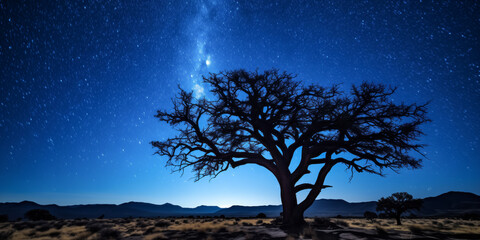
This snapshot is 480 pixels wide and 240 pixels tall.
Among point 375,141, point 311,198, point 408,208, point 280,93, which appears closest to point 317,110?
point 280,93

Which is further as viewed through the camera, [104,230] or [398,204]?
[398,204]

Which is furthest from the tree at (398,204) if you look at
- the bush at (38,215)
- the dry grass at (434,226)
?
the bush at (38,215)

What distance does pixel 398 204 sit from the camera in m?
29.6

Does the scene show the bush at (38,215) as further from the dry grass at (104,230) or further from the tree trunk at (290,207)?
the tree trunk at (290,207)

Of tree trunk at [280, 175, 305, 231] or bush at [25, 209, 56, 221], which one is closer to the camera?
tree trunk at [280, 175, 305, 231]

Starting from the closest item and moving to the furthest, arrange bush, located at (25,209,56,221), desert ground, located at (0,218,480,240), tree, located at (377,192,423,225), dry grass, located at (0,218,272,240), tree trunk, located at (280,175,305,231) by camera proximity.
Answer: desert ground, located at (0,218,480,240) < dry grass, located at (0,218,272,240) < tree trunk, located at (280,175,305,231) < tree, located at (377,192,423,225) < bush, located at (25,209,56,221)

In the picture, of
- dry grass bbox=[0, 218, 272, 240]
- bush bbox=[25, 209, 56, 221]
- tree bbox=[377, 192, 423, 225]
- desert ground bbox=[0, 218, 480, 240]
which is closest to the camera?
desert ground bbox=[0, 218, 480, 240]

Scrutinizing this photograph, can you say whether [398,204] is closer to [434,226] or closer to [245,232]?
[434,226]

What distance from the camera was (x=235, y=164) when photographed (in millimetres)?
13391

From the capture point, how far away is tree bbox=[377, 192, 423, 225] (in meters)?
29.2

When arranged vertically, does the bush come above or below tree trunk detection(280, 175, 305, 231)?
below

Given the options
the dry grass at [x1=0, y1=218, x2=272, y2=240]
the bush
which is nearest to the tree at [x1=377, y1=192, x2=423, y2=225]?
the dry grass at [x1=0, y1=218, x2=272, y2=240]

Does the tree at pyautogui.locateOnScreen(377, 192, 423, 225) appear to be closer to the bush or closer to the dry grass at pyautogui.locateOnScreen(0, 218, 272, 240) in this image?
the dry grass at pyautogui.locateOnScreen(0, 218, 272, 240)

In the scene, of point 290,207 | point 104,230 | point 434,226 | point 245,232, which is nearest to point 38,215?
point 104,230
